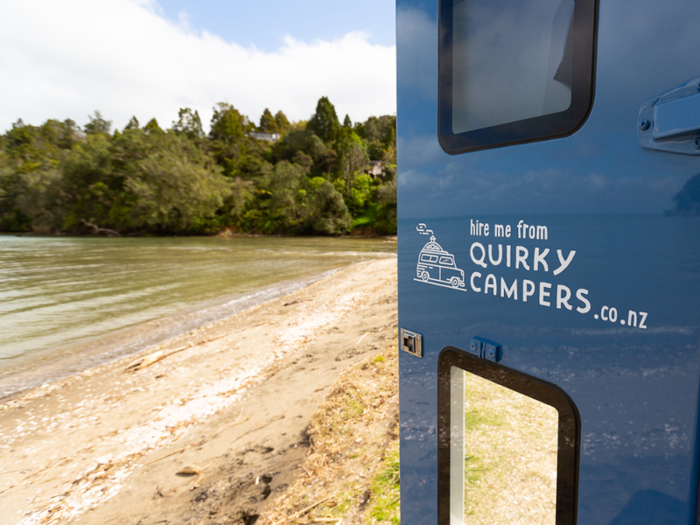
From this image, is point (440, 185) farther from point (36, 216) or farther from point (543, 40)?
point (36, 216)

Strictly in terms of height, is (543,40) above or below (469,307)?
above

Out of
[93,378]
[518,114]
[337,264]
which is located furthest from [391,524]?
[337,264]

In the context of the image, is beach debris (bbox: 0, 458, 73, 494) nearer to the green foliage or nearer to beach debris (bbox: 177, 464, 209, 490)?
beach debris (bbox: 177, 464, 209, 490)

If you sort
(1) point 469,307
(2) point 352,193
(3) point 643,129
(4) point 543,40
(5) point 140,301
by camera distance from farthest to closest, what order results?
(2) point 352,193
(5) point 140,301
(1) point 469,307
(4) point 543,40
(3) point 643,129

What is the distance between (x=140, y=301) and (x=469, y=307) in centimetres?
1721

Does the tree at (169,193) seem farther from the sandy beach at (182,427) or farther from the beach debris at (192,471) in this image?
the beach debris at (192,471)

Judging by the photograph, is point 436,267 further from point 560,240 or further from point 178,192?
point 178,192

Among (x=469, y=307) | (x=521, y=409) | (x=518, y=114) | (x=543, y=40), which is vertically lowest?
(x=521, y=409)

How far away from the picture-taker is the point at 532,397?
137 centimetres

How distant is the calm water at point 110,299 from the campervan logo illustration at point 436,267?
34.0 feet

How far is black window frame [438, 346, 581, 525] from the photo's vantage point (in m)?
1.21

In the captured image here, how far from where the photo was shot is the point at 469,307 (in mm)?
1562

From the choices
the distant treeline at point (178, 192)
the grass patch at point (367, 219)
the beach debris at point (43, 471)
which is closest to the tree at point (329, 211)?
the distant treeline at point (178, 192)

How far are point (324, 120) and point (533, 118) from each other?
8689 centimetres
